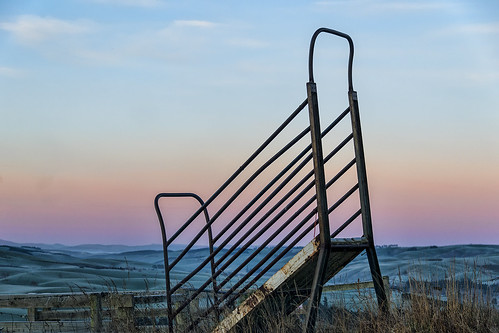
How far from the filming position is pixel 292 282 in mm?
6133

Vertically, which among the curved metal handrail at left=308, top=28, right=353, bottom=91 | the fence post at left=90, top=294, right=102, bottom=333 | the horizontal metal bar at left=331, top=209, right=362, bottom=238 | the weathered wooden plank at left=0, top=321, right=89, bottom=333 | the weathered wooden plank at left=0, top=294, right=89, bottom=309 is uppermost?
the curved metal handrail at left=308, top=28, right=353, bottom=91

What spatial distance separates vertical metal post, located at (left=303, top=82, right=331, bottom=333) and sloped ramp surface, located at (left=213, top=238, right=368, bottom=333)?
10 cm

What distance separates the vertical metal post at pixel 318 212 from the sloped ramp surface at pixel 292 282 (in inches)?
3.9

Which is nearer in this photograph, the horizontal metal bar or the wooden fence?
the horizontal metal bar

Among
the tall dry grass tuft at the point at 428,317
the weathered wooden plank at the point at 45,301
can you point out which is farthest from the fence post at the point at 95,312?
the tall dry grass tuft at the point at 428,317

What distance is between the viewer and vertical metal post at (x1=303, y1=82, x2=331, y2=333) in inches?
220

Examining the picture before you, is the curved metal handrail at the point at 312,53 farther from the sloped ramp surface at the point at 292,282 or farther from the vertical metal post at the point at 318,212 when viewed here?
the sloped ramp surface at the point at 292,282

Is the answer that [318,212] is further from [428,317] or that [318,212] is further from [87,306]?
[87,306]

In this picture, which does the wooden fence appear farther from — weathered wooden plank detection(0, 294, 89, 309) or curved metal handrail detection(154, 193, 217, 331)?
curved metal handrail detection(154, 193, 217, 331)

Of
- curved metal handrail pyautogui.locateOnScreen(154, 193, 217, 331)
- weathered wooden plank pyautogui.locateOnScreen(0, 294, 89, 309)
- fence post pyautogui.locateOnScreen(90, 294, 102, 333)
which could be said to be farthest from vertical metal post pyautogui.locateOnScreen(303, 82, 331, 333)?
weathered wooden plank pyautogui.locateOnScreen(0, 294, 89, 309)

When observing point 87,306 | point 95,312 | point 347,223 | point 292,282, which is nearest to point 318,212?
point 347,223

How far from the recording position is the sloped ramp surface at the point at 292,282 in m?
5.84

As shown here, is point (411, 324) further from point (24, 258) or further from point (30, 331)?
point (24, 258)

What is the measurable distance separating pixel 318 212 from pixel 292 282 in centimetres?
81
